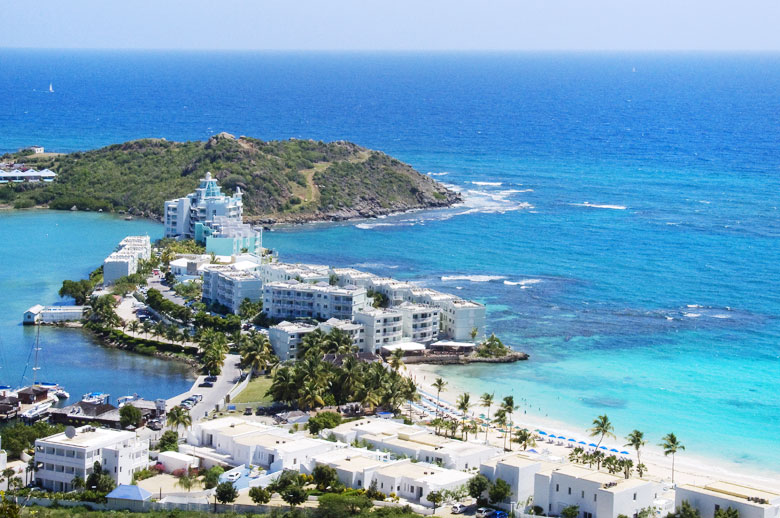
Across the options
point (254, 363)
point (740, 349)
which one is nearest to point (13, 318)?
point (254, 363)

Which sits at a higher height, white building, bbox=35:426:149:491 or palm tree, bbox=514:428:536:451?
palm tree, bbox=514:428:536:451

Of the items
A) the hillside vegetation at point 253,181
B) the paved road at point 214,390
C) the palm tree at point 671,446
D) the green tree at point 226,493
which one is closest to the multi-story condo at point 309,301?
the paved road at point 214,390

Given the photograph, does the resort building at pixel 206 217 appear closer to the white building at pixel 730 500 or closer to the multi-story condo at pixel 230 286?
the multi-story condo at pixel 230 286

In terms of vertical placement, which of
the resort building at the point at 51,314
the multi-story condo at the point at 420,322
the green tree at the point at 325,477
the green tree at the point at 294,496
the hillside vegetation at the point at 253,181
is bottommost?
the green tree at the point at 294,496

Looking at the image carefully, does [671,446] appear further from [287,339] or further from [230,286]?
[230,286]

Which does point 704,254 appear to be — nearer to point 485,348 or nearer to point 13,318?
point 485,348

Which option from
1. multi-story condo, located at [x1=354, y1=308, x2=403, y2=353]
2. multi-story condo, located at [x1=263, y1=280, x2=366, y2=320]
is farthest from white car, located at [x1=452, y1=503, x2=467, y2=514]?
multi-story condo, located at [x1=263, y1=280, x2=366, y2=320]

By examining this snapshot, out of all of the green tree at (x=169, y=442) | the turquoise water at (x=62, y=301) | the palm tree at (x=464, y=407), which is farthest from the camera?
the turquoise water at (x=62, y=301)

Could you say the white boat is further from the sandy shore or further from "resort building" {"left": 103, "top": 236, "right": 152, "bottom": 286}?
"resort building" {"left": 103, "top": 236, "right": 152, "bottom": 286}
